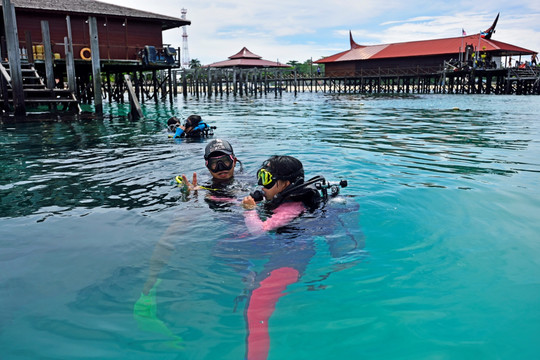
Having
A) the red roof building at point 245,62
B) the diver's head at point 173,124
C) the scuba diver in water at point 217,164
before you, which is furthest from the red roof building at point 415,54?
the scuba diver in water at point 217,164

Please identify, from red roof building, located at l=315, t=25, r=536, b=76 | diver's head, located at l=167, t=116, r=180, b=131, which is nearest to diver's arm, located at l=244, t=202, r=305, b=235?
diver's head, located at l=167, t=116, r=180, b=131

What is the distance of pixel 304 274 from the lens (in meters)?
3.65

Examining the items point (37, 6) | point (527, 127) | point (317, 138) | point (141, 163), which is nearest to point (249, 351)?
point (141, 163)

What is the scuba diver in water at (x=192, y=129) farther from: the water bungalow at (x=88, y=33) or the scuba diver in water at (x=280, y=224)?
the water bungalow at (x=88, y=33)

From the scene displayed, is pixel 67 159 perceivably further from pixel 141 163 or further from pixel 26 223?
pixel 26 223

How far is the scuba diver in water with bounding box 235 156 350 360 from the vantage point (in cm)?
341

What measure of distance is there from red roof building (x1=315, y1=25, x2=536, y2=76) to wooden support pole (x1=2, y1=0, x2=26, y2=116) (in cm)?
4052

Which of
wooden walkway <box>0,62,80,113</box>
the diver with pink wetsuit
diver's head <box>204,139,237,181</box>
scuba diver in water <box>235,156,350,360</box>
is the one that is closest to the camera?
the diver with pink wetsuit

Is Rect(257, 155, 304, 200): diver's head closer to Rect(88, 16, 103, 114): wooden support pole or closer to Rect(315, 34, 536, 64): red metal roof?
Rect(88, 16, 103, 114): wooden support pole

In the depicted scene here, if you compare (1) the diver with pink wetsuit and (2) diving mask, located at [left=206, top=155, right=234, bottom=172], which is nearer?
(1) the diver with pink wetsuit

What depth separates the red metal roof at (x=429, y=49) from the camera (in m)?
44.2

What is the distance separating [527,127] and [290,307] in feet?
45.0

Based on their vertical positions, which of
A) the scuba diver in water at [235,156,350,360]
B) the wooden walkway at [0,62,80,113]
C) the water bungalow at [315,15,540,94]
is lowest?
the scuba diver in water at [235,156,350,360]

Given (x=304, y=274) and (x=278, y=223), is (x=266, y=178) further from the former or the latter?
(x=304, y=274)
